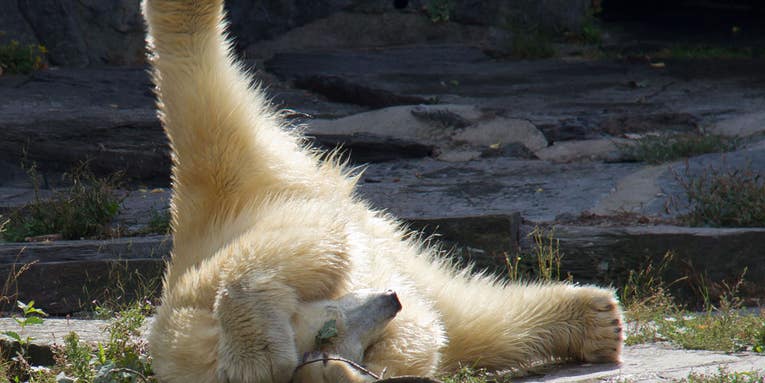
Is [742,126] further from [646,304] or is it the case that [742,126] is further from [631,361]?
[631,361]

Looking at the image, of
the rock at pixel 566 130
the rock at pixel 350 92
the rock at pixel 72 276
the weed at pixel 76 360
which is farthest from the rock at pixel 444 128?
the weed at pixel 76 360

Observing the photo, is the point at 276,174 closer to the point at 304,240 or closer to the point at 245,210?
the point at 245,210

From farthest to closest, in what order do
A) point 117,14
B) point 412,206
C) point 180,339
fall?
point 117,14 → point 412,206 → point 180,339

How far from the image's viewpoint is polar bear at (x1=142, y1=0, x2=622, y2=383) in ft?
8.86

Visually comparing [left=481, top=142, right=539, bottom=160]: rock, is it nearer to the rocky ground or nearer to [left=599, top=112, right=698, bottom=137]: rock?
the rocky ground

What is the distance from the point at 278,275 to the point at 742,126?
20.2 feet

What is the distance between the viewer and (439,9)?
497 inches

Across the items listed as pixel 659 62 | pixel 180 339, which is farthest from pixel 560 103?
pixel 180 339

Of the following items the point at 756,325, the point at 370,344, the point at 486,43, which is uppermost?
the point at 370,344

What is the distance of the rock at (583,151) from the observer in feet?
24.2

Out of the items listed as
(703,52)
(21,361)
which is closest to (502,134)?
(703,52)

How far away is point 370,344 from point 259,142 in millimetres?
1021

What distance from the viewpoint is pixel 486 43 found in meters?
12.6

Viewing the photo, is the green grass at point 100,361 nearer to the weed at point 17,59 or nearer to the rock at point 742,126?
the rock at point 742,126
